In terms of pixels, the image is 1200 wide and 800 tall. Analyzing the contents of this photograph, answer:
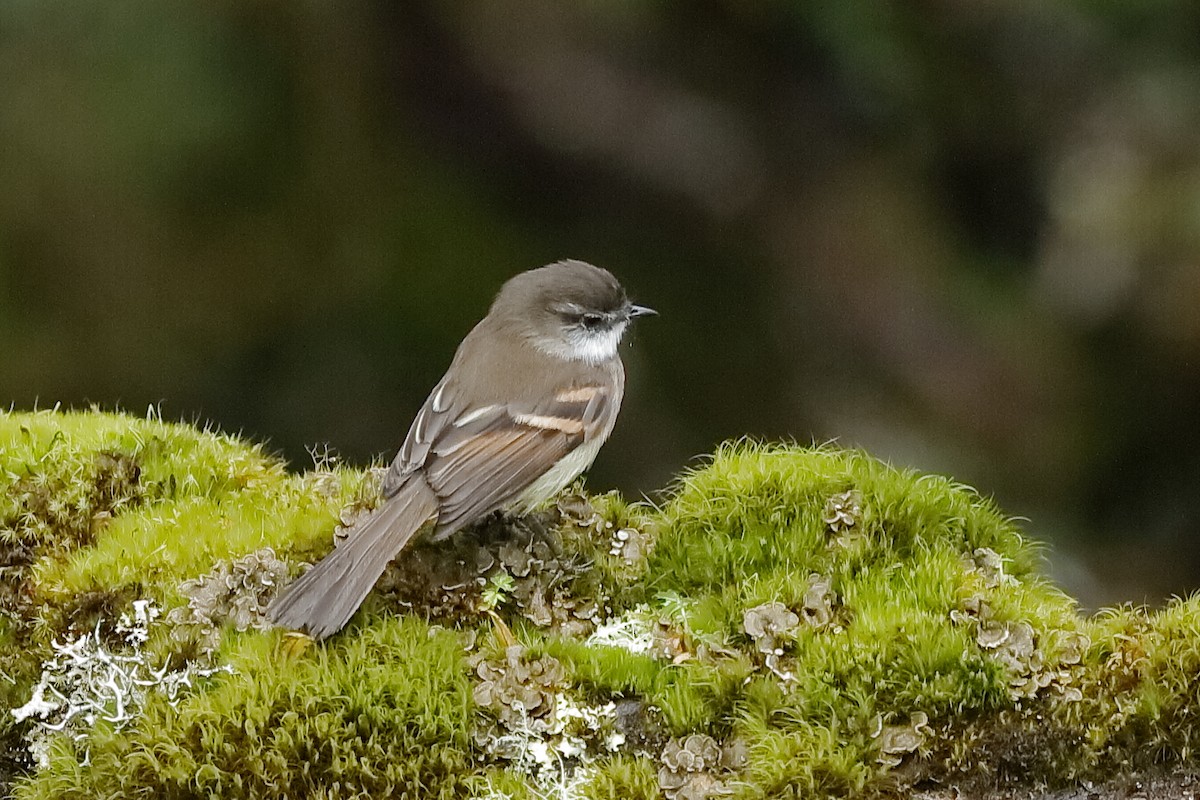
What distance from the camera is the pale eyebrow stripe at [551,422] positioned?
5367 millimetres

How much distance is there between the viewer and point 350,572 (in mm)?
4188

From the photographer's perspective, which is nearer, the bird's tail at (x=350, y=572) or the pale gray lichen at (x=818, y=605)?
the bird's tail at (x=350, y=572)

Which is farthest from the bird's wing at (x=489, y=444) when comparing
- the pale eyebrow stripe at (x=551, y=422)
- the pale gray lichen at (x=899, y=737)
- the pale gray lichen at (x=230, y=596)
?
the pale gray lichen at (x=899, y=737)

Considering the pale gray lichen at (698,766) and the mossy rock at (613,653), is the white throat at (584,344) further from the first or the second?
the pale gray lichen at (698,766)

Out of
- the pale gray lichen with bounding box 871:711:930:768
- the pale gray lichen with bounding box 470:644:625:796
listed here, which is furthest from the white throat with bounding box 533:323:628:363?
the pale gray lichen with bounding box 871:711:930:768

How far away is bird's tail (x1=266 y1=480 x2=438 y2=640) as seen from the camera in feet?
13.2

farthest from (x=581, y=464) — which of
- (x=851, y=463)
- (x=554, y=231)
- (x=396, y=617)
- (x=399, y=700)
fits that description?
(x=554, y=231)

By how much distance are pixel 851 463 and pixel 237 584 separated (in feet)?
7.17

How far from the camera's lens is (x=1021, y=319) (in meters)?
7.39

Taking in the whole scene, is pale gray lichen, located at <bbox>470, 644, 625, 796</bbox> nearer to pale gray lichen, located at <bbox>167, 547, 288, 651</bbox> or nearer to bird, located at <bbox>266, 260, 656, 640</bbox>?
bird, located at <bbox>266, 260, 656, 640</bbox>

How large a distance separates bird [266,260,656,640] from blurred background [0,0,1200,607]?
1739 millimetres

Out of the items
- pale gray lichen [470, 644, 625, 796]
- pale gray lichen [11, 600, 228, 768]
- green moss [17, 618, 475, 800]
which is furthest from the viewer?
pale gray lichen [11, 600, 228, 768]

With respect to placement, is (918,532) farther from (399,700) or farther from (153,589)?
(153,589)

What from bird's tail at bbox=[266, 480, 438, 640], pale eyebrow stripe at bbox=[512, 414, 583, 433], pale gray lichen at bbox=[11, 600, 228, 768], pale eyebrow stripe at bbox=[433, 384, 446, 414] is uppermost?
pale eyebrow stripe at bbox=[512, 414, 583, 433]
